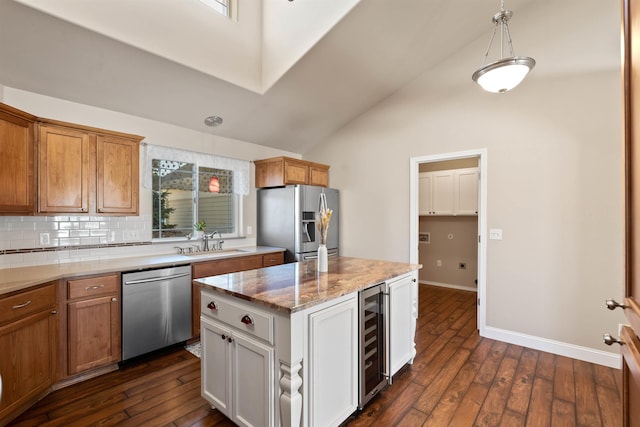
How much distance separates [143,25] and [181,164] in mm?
1547

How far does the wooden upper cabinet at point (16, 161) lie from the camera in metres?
2.08

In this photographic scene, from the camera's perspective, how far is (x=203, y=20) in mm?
2729

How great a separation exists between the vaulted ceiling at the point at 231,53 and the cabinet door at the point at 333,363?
2.55 metres

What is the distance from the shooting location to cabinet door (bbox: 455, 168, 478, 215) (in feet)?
15.4

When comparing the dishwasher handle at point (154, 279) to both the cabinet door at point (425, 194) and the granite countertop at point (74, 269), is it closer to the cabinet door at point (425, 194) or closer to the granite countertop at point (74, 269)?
the granite countertop at point (74, 269)

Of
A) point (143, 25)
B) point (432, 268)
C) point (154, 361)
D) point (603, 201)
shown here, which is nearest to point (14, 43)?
point (143, 25)

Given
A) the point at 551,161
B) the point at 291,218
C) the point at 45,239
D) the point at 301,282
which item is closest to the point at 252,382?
the point at 301,282

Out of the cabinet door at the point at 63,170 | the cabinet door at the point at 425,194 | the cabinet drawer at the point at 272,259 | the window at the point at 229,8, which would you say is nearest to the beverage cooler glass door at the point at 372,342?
the cabinet drawer at the point at 272,259

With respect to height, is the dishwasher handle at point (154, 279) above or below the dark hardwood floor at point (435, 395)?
above

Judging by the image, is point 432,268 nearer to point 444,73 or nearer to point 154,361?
point 444,73

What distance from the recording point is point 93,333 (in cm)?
238

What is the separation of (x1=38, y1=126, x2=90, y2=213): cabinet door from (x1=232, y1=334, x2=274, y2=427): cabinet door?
195 cm

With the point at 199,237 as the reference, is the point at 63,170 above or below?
above

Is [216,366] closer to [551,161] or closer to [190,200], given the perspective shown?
[190,200]
